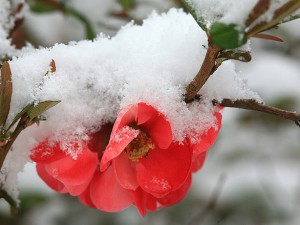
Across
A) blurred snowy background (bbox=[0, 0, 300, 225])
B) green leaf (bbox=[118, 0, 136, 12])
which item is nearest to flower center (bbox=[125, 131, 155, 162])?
green leaf (bbox=[118, 0, 136, 12])

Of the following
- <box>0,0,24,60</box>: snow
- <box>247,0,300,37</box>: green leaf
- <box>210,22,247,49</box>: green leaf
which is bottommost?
<box>0,0,24,60</box>: snow

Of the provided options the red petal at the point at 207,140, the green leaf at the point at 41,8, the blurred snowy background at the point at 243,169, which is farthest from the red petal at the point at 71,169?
the blurred snowy background at the point at 243,169

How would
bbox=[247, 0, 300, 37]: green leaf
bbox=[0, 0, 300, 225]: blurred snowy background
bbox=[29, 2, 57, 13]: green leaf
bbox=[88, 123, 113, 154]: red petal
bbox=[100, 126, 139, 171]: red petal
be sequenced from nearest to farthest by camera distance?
1. bbox=[247, 0, 300, 37]: green leaf
2. bbox=[100, 126, 139, 171]: red petal
3. bbox=[88, 123, 113, 154]: red petal
4. bbox=[29, 2, 57, 13]: green leaf
5. bbox=[0, 0, 300, 225]: blurred snowy background

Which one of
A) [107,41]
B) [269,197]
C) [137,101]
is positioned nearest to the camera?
[137,101]

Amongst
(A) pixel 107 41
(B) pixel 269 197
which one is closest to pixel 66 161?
(A) pixel 107 41

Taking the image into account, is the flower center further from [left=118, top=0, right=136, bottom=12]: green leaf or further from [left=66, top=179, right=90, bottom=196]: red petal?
[left=118, top=0, right=136, bottom=12]: green leaf

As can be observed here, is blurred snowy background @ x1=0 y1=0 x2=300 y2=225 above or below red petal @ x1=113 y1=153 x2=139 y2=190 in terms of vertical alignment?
below

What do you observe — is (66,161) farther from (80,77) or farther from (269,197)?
(269,197)
